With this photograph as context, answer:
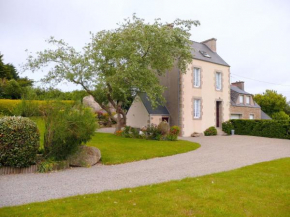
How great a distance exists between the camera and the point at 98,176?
679cm

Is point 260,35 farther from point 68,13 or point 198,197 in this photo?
point 198,197

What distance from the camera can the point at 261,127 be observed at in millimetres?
20844

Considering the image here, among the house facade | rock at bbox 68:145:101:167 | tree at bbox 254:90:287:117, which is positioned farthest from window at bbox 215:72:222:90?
rock at bbox 68:145:101:167

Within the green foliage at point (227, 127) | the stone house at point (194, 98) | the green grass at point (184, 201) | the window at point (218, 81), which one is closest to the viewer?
the green grass at point (184, 201)

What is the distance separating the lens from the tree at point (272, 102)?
3462 centimetres

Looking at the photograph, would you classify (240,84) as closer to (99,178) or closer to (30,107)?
(30,107)

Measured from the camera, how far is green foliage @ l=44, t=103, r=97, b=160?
309 inches

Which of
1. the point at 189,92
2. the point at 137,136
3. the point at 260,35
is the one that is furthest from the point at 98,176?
the point at 189,92

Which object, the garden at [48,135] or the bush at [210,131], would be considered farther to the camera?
the bush at [210,131]

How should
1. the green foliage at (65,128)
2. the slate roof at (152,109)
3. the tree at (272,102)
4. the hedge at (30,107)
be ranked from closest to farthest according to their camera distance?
the green foliage at (65,128) < the hedge at (30,107) < the slate roof at (152,109) < the tree at (272,102)

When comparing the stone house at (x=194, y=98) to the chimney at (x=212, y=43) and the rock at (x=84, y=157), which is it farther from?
the rock at (x=84, y=157)

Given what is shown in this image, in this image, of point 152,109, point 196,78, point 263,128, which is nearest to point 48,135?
point 152,109

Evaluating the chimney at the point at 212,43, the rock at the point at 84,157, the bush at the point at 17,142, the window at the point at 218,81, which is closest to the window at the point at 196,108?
the window at the point at 218,81

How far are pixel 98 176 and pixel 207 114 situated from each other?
16.6 meters
